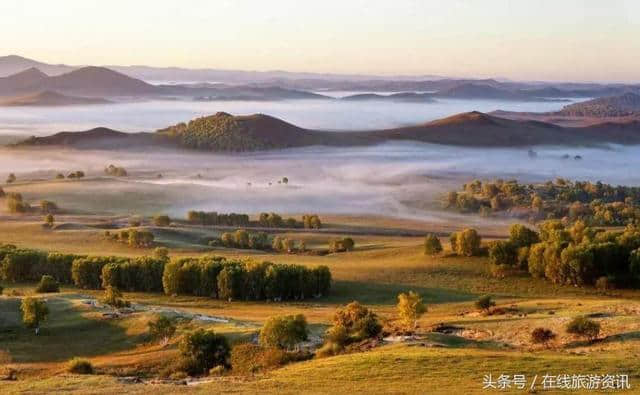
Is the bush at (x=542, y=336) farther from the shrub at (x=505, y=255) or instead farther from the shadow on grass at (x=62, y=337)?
the shrub at (x=505, y=255)

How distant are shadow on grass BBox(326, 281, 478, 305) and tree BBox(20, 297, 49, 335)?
2140 centimetres

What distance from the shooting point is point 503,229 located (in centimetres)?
10788

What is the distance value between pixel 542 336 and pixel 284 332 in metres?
11.3

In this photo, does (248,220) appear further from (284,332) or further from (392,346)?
(392,346)

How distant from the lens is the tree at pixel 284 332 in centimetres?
3441

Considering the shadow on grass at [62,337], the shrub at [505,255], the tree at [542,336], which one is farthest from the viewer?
the shrub at [505,255]

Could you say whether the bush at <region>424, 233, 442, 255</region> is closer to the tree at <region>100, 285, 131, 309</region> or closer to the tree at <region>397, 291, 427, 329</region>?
the tree at <region>100, 285, 131, 309</region>

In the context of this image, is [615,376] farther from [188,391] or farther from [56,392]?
[56,392]

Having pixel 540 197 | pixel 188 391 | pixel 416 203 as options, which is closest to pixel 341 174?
pixel 416 203

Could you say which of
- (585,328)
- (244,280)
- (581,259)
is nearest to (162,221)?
(244,280)

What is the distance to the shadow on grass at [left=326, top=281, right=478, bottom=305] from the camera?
55.1m

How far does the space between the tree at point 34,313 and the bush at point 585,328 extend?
90.6ft

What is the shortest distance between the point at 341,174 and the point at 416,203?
43605mm

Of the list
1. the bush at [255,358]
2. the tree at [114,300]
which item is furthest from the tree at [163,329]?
the tree at [114,300]
